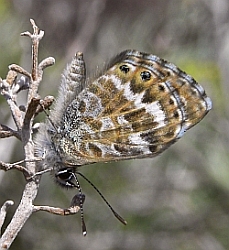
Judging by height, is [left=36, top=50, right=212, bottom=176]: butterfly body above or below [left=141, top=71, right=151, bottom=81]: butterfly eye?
below

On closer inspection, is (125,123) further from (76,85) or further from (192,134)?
(192,134)

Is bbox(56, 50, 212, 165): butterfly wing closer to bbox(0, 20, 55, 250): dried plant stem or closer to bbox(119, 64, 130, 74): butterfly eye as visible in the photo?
bbox(119, 64, 130, 74): butterfly eye

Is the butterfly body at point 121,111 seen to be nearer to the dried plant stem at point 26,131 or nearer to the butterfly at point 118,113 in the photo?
the butterfly at point 118,113

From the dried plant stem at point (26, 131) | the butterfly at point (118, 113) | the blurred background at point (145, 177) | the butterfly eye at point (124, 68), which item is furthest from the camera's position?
the blurred background at point (145, 177)

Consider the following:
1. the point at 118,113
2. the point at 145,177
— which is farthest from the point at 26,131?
the point at 145,177

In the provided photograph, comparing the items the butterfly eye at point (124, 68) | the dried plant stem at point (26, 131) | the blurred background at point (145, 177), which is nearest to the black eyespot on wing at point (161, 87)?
the butterfly eye at point (124, 68)

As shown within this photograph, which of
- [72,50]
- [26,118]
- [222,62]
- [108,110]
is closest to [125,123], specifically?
[108,110]

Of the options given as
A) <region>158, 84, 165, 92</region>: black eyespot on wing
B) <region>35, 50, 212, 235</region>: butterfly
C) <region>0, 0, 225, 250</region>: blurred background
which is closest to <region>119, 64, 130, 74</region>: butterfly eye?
<region>35, 50, 212, 235</region>: butterfly

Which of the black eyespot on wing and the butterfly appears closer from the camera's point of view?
the butterfly
